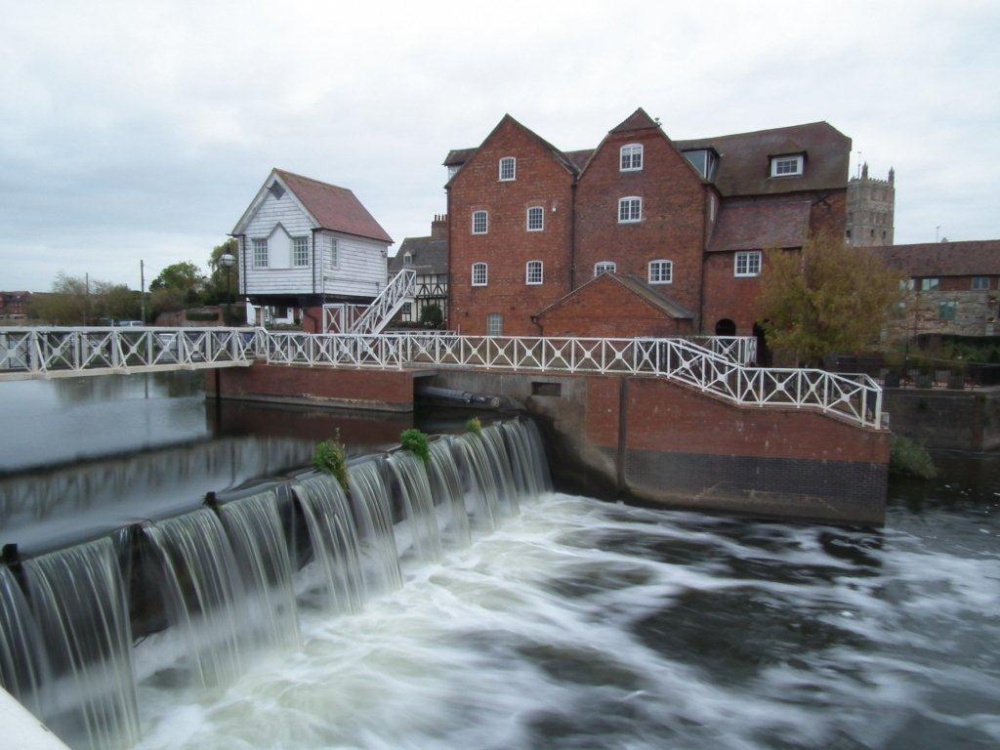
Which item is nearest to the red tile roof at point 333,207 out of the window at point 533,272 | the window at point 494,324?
the window at point 494,324

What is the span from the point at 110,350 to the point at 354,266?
391 inches

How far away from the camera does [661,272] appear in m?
26.4

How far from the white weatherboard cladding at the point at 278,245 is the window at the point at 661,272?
13041mm

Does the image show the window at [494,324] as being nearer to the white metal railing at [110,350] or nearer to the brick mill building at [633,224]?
the brick mill building at [633,224]

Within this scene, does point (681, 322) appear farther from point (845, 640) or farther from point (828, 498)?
point (845, 640)

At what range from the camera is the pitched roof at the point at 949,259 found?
43.1 m

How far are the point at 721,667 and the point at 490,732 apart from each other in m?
3.63

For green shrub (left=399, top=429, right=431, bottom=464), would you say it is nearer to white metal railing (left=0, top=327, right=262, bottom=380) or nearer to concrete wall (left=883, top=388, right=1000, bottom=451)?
white metal railing (left=0, top=327, right=262, bottom=380)

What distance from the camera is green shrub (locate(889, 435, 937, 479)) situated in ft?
64.3

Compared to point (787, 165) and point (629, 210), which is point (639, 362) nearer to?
point (629, 210)

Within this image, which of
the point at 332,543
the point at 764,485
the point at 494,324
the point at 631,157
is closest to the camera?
the point at 332,543

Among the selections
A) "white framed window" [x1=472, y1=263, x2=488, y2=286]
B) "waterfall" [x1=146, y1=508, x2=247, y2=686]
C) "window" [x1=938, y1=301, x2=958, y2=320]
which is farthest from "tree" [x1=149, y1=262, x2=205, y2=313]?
A: "window" [x1=938, y1=301, x2=958, y2=320]

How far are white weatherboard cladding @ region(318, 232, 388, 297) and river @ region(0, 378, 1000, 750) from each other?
1115 centimetres

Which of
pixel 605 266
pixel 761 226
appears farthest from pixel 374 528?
pixel 761 226
